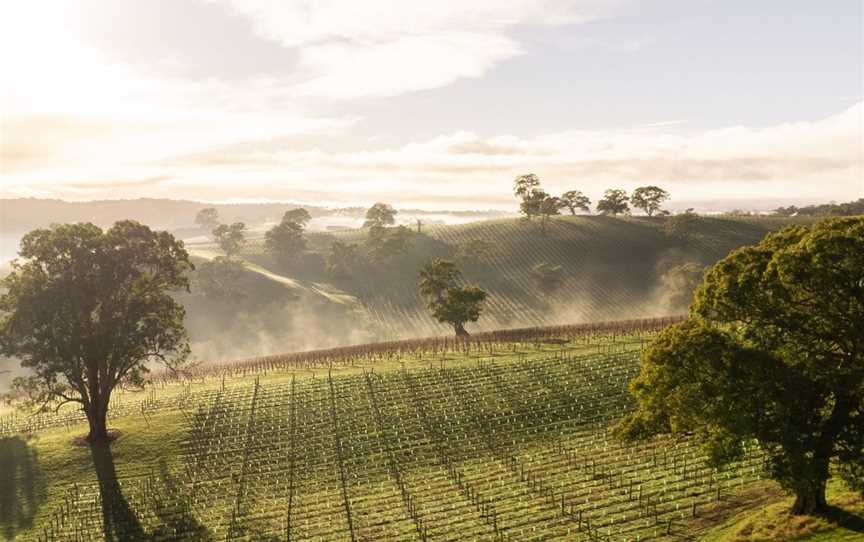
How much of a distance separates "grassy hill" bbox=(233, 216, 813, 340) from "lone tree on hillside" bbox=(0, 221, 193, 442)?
83.6 m

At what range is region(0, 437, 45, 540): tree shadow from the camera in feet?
126

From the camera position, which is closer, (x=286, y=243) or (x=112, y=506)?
(x=112, y=506)

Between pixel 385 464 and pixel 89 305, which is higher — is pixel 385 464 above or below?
below

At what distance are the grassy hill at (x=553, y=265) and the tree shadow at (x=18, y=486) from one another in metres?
85.9

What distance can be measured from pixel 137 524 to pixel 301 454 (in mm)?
11927

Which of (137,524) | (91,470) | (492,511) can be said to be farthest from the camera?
(91,470)

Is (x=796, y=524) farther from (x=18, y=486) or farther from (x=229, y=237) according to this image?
(x=229, y=237)

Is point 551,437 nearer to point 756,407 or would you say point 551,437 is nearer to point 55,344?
point 756,407

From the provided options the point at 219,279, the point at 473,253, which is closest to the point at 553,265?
the point at 473,253

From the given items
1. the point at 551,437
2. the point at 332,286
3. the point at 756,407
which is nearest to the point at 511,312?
the point at 332,286

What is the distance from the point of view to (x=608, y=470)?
36.9 m

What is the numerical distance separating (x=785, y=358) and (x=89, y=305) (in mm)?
47872

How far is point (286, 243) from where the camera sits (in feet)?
591

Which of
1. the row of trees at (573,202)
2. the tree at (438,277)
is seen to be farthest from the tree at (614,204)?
the tree at (438,277)
